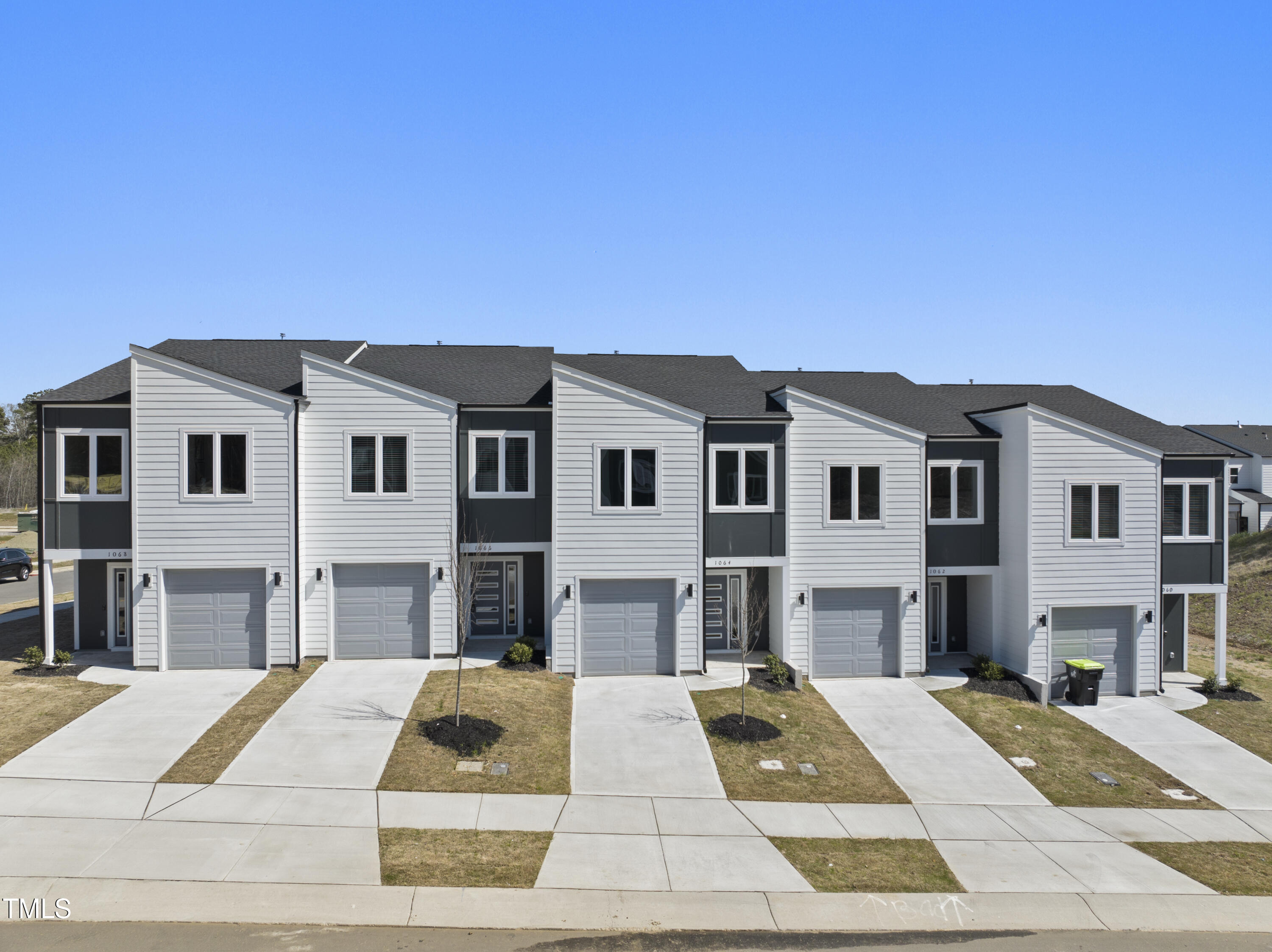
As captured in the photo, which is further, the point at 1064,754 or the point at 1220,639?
the point at 1220,639

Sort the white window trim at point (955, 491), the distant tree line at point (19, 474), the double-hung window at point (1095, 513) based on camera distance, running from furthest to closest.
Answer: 1. the distant tree line at point (19, 474)
2. the white window trim at point (955, 491)
3. the double-hung window at point (1095, 513)

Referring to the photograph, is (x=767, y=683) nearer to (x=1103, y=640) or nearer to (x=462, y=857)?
(x=1103, y=640)

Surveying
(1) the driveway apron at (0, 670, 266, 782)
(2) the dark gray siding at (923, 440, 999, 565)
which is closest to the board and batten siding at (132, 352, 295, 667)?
(1) the driveway apron at (0, 670, 266, 782)

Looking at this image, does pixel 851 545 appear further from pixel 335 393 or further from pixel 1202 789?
pixel 335 393

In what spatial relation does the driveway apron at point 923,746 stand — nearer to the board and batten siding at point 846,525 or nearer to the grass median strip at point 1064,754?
the grass median strip at point 1064,754

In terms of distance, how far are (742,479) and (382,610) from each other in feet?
30.1

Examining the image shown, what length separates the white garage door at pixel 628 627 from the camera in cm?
1781

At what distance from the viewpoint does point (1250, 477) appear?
56750 millimetres

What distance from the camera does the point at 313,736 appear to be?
13469mm

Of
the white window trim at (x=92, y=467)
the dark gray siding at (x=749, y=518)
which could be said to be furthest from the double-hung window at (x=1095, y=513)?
the white window trim at (x=92, y=467)

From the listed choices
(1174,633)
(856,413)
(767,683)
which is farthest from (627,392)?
(1174,633)

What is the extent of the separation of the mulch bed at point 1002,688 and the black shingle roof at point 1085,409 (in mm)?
6639

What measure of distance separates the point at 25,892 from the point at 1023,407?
20382 millimetres

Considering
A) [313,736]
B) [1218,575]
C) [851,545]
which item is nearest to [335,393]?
[313,736]
